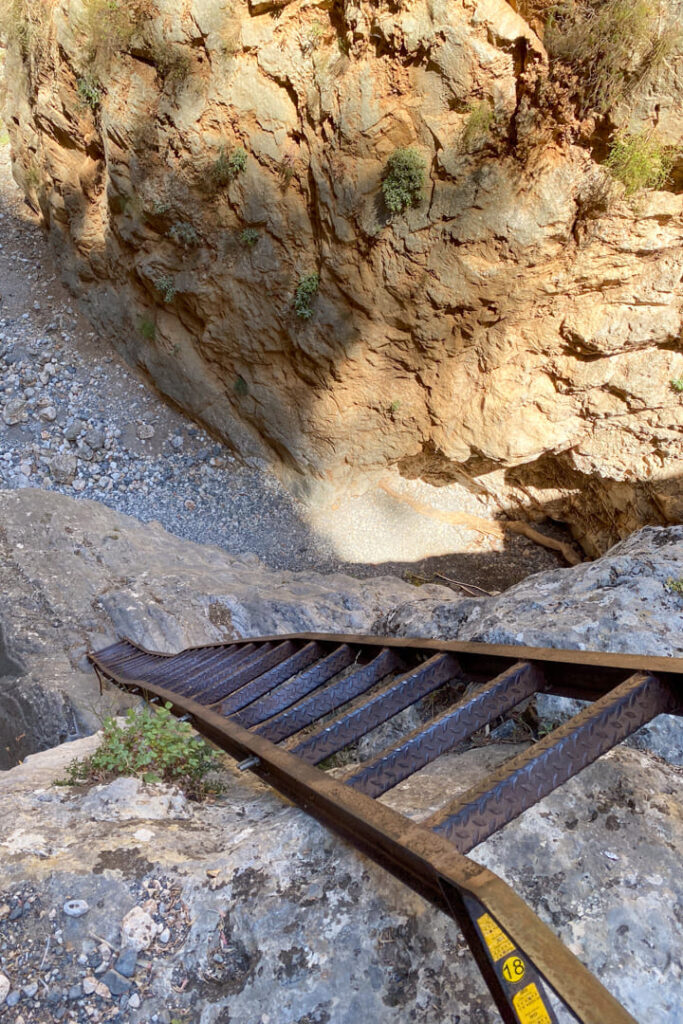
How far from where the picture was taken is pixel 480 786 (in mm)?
1377

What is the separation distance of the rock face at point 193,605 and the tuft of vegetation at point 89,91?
6636mm

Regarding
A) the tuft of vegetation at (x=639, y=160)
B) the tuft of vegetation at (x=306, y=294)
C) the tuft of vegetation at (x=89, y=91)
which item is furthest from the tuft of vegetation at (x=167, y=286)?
the tuft of vegetation at (x=639, y=160)

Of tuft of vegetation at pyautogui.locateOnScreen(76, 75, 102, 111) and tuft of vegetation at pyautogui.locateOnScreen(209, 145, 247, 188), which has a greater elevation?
tuft of vegetation at pyautogui.locateOnScreen(209, 145, 247, 188)

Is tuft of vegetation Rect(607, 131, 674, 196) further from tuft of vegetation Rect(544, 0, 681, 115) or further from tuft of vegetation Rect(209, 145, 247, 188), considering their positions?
tuft of vegetation Rect(209, 145, 247, 188)

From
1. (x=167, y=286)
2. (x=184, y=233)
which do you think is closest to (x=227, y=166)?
(x=184, y=233)

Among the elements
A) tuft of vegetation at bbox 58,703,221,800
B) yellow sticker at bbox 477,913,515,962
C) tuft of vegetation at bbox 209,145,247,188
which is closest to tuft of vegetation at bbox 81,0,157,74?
tuft of vegetation at bbox 209,145,247,188

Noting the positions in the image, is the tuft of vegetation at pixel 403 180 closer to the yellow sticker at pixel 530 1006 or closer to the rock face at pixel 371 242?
the rock face at pixel 371 242

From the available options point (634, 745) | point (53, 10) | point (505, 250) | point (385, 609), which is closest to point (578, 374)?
Answer: point (505, 250)

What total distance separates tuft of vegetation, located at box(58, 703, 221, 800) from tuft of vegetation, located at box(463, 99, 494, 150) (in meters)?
7.73

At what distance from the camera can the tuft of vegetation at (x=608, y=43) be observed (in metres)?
6.16

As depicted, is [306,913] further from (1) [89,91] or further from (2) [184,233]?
(1) [89,91]

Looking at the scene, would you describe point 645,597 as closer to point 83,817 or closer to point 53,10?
point 83,817

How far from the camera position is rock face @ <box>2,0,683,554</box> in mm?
7223

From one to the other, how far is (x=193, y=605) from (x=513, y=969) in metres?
5.09
